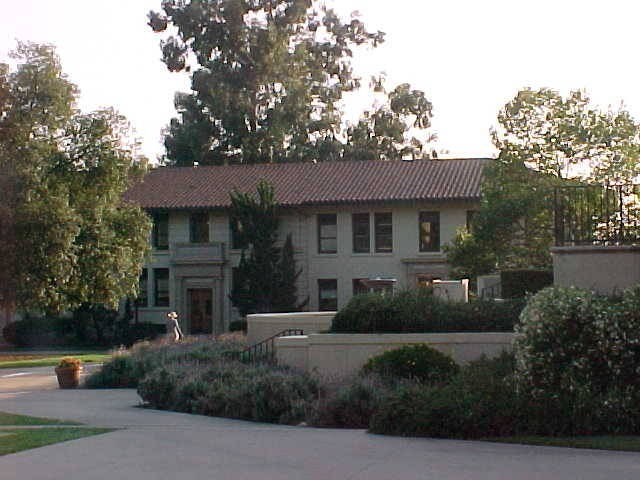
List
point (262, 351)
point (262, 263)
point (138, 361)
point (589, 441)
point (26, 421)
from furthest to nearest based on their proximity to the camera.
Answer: point (262, 263)
point (138, 361)
point (262, 351)
point (26, 421)
point (589, 441)

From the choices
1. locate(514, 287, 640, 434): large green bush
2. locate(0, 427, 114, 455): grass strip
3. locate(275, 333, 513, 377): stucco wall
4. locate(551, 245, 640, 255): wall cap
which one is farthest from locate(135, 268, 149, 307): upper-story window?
locate(514, 287, 640, 434): large green bush

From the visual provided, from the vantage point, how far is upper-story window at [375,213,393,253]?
2160 inches

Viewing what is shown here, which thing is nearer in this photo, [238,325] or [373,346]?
[373,346]

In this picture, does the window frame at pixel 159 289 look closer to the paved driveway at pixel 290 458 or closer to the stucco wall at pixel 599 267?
the stucco wall at pixel 599 267

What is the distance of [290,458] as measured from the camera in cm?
1262

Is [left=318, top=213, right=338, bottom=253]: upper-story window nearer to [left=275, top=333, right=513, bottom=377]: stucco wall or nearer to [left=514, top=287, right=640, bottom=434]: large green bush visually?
[left=275, top=333, right=513, bottom=377]: stucco wall

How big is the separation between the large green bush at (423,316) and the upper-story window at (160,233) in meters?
38.9

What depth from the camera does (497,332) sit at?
19484 mm

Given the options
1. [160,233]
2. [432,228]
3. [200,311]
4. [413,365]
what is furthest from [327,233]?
[413,365]

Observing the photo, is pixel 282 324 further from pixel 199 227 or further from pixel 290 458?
pixel 199 227

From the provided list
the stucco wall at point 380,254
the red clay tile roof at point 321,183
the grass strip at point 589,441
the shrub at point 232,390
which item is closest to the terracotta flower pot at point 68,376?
the shrub at point 232,390

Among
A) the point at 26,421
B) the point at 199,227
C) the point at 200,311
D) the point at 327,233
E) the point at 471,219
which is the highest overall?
the point at 199,227

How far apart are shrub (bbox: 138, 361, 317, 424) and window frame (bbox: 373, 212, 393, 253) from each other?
1300 inches

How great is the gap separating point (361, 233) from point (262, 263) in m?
5.57
